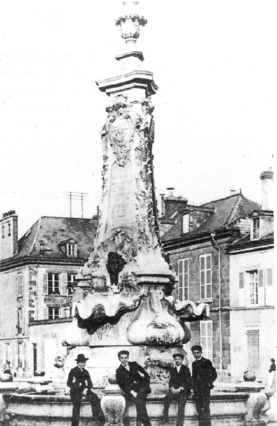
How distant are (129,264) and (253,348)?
55.1ft

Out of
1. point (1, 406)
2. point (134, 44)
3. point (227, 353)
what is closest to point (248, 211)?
point (227, 353)

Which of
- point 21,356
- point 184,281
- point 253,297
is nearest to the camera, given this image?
point 253,297

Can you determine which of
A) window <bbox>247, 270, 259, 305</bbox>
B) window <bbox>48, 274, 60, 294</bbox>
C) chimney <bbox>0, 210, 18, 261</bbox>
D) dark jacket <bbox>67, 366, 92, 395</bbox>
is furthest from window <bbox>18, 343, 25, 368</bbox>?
dark jacket <bbox>67, 366, 92, 395</bbox>

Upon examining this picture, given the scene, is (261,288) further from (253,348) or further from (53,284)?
(53,284)

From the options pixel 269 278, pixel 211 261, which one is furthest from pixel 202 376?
pixel 211 261

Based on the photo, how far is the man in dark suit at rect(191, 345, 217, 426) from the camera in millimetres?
10031

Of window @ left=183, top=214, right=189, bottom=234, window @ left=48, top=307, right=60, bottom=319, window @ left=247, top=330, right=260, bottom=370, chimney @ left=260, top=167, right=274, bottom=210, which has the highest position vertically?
chimney @ left=260, top=167, right=274, bottom=210

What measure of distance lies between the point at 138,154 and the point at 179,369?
4.09 m

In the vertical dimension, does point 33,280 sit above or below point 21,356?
above

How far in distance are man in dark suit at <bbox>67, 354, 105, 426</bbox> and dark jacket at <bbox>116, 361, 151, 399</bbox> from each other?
1.51 ft

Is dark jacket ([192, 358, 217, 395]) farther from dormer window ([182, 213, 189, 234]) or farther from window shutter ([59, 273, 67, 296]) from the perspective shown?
window shutter ([59, 273, 67, 296])

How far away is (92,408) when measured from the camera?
992 centimetres

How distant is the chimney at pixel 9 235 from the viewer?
45.8 metres

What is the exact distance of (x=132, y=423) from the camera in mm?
9742
